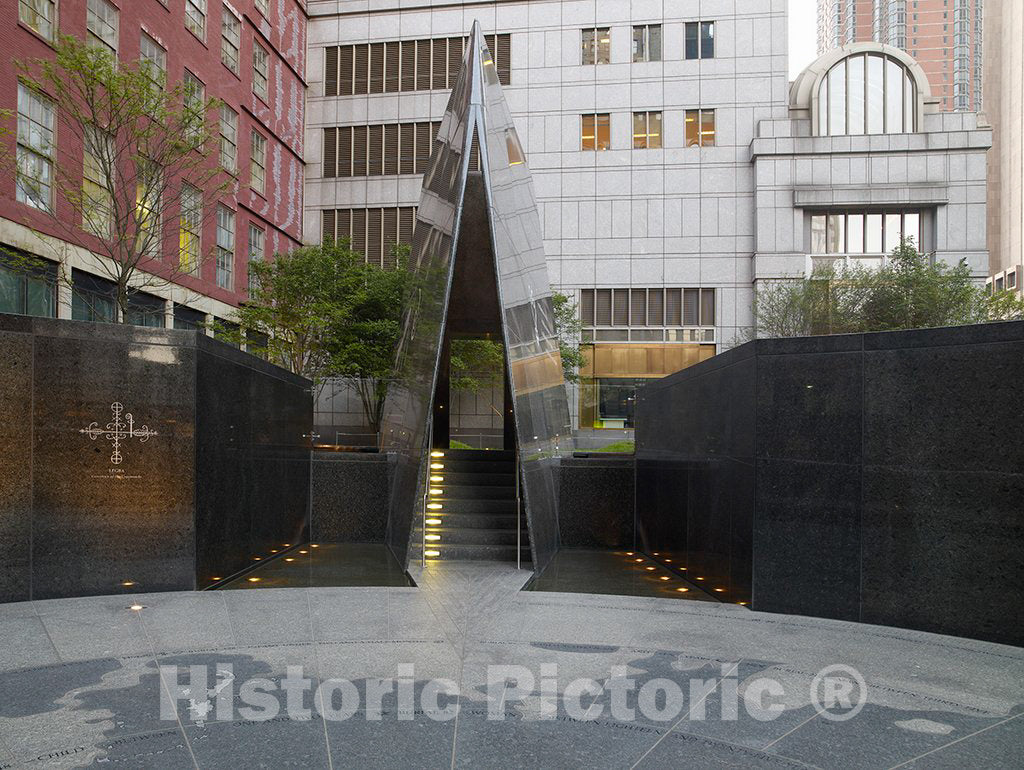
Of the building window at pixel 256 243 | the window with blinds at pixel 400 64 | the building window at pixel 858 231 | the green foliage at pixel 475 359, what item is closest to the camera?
the green foliage at pixel 475 359

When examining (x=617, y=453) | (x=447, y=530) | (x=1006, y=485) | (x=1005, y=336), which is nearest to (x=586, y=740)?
(x=1006, y=485)

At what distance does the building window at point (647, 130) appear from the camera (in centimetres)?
4000

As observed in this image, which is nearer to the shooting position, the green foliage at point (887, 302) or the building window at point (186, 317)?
the building window at point (186, 317)

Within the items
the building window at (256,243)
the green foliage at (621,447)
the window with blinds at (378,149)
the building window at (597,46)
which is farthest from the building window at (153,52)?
the green foliage at (621,447)

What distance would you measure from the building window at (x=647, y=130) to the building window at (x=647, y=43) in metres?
3.06

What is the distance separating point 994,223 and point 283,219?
93756 millimetres

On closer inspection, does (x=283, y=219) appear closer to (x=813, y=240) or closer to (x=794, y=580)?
(x=813, y=240)

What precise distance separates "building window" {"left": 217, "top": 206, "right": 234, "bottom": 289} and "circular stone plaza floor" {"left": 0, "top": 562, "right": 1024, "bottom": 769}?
86.4 feet

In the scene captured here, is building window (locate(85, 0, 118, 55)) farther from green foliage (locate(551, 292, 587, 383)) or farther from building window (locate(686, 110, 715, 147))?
building window (locate(686, 110, 715, 147))

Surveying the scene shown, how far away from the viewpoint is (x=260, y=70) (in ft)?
122

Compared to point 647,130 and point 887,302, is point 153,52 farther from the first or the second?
point 887,302

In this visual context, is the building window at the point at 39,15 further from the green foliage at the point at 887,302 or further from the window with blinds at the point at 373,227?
the green foliage at the point at 887,302

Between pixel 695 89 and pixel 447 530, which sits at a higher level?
pixel 695 89

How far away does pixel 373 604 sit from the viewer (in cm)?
862
